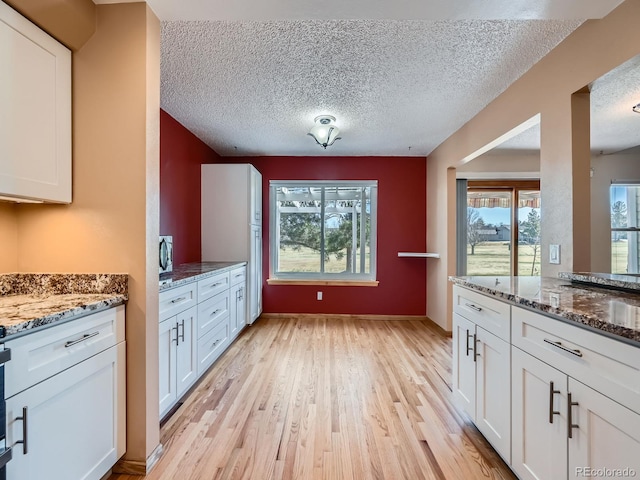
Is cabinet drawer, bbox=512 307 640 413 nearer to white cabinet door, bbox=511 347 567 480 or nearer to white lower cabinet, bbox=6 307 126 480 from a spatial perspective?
white cabinet door, bbox=511 347 567 480

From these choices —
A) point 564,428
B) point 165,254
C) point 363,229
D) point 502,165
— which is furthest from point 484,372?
point 502,165

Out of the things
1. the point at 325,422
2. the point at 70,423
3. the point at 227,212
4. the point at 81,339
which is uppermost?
the point at 227,212

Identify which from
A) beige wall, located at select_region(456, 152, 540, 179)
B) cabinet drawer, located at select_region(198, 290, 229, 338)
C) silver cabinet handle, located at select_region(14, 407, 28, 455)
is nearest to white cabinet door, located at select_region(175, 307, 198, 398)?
cabinet drawer, located at select_region(198, 290, 229, 338)

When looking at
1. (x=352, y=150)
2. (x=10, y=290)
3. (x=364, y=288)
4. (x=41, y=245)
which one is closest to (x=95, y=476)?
(x=10, y=290)

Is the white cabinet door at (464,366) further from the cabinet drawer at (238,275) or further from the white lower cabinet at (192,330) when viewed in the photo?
the cabinet drawer at (238,275)

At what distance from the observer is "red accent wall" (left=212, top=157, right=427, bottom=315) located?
4578 millimetres

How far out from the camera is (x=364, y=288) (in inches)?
180

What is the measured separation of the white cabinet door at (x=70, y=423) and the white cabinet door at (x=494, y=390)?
6.01ft

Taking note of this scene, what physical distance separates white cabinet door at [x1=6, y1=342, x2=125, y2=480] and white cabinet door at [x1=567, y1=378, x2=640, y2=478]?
1.83 m

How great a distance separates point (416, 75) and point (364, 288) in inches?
119

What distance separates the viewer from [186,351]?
2.21 meters

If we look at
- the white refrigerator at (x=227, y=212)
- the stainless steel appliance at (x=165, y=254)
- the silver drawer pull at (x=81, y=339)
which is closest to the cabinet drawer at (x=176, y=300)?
the stainless steel appliance at (x=165, y=254)

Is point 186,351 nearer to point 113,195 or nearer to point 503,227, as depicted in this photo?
point 113,195

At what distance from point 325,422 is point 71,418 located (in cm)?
133
